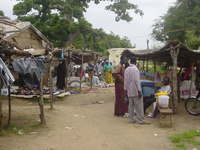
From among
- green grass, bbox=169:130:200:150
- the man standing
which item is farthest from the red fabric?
green grass, bbox=169:130:200:150

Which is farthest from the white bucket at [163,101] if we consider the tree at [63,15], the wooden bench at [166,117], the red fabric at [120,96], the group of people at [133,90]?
the tree at [63,15]

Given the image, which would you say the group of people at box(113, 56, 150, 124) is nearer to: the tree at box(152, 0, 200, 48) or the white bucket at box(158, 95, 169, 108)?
the white bucket at box(158, 95, 169, 108)

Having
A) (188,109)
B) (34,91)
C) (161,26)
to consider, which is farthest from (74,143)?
(161,26)

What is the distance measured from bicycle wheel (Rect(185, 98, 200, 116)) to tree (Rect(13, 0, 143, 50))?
35.7 ft

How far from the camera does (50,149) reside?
17.5ft

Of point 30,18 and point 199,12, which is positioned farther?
point 199,12

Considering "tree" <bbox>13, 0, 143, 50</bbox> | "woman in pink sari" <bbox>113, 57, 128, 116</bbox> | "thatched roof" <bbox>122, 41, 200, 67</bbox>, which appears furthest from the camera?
"tree" <bbox>13, 0, 143, 50</bbox>

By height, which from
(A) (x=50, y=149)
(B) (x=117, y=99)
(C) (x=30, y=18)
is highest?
(C) (x=30, y=18)

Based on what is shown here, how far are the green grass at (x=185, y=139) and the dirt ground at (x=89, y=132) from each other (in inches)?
7.1

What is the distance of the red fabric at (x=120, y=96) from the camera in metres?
8.49

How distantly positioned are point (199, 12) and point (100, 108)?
55.2 feet

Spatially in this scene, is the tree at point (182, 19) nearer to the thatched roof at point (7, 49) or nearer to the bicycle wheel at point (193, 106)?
the bicycle wheel at point (193, 106)

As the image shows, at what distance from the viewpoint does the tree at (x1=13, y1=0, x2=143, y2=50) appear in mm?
18141

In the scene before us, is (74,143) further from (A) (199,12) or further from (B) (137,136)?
(A) (199,12)
